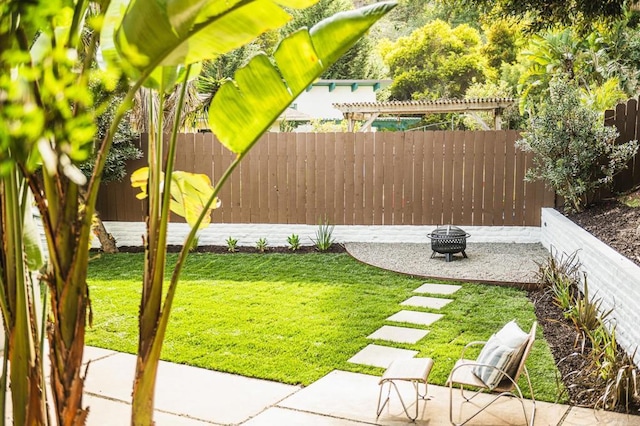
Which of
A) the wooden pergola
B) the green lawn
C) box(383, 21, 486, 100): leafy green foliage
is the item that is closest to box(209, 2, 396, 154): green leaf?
the green lawn

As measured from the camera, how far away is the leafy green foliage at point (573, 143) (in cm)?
873

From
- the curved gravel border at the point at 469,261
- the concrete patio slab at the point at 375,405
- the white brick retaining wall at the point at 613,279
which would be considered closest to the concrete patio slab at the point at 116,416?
the concrete patio slab at the point at 375,405

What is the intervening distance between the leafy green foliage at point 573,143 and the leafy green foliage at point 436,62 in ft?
65.5

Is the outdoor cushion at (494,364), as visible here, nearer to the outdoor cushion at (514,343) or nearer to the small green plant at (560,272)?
the outdoor cushion at (514,343)

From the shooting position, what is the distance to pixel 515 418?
424cm

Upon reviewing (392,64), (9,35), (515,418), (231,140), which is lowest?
(515,418)

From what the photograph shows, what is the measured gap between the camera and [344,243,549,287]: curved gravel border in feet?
27.5

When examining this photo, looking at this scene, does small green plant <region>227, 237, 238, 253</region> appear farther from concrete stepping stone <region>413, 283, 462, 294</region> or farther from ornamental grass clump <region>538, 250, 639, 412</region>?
ornamental grass clump <region>538, 250, 639, 412</region>

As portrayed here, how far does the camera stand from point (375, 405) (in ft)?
14.7

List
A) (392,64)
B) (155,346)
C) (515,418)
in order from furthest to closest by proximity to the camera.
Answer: (392,64), (515,418), (155,346)

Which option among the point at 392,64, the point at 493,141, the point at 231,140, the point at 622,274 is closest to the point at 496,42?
the point at 392,64

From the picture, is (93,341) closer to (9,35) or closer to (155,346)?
(155,346)

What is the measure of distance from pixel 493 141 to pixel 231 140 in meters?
8.98

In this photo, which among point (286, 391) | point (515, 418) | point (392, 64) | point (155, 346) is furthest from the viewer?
point (392, 64)
